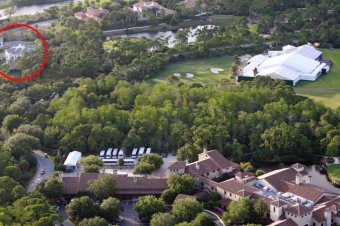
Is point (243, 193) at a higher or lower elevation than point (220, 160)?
higher

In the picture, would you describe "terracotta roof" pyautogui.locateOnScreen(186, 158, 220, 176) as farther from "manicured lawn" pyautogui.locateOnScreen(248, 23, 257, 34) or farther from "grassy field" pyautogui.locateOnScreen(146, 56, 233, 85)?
"manicured lawn" pyautogui.locateOnScreen(248, 23, 257, 34)

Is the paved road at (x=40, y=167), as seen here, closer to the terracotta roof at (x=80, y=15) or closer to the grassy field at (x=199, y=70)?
the grassy field at (x=199, y=70)

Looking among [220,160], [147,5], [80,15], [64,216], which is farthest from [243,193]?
[147,5]

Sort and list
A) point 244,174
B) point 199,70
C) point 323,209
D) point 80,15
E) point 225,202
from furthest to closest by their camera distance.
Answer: point 80,15
point 199,70
point 244,174
point 225,202
point 323,209

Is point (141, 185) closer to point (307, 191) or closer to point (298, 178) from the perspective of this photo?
point (298, 178)

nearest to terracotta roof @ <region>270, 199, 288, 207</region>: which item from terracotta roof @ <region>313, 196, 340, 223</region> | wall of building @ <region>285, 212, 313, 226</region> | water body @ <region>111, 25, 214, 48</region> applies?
wall of building @ <region>285, 212, 313, 226</region>

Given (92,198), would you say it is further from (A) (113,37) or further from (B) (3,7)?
(B) (3,7)

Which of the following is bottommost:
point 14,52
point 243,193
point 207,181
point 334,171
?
point 334,171
